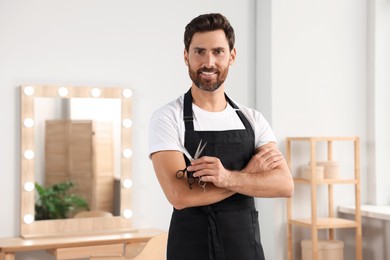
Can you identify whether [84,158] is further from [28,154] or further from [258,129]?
[258,129]

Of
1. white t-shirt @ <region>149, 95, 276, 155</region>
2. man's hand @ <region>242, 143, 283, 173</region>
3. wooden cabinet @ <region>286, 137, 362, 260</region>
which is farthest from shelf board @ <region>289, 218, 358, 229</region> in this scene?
white t-shirt @ <region>149, 95, 276, 155</region>

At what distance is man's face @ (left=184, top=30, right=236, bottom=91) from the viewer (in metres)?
2.09

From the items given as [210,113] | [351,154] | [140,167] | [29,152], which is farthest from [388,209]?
[210,113]

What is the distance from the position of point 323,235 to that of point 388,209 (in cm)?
54

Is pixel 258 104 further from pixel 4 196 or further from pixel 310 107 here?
pixel 4 196

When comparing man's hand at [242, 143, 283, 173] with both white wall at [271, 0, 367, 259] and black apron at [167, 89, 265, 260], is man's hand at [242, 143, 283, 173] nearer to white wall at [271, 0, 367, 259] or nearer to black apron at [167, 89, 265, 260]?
black apron at [167, 89, 265, 260]

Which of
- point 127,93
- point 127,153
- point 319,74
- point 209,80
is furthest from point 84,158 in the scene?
point 209,80

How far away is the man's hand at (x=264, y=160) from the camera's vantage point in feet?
7.09

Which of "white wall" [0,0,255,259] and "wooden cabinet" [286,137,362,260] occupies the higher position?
"white wall" [0,0,255,259]

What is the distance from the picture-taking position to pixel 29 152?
155 inches

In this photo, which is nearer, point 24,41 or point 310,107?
point 24,41

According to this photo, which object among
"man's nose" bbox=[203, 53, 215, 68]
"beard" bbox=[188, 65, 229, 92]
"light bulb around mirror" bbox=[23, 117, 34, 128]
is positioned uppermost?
"man's nose" bbox=[203, 53, 215, 68]

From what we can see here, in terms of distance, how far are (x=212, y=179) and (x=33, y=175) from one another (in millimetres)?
2198

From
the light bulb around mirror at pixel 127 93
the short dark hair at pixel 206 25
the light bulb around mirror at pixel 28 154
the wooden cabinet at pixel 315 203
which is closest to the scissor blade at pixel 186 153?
the short dark hair at pixel 206 25
